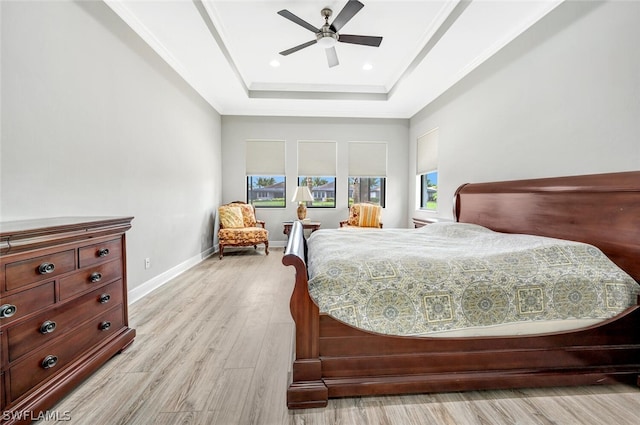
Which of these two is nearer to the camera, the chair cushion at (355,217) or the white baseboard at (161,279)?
the white baseboard at (161,279)

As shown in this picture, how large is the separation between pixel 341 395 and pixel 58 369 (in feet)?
4.83

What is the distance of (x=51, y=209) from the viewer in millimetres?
1961

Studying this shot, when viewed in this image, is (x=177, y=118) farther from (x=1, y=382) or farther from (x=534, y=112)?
(x=534, y=112)

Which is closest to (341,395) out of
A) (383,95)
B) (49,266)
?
(49,266)

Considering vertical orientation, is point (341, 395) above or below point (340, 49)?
below

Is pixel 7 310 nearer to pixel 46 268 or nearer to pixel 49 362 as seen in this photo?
pixel 46 268

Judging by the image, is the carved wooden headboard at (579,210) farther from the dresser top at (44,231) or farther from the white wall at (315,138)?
the dresser top at (44,231)

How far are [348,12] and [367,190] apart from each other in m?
3.93

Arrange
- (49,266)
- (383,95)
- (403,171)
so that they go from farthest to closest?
(403,171)
(383,95)
(49,266)

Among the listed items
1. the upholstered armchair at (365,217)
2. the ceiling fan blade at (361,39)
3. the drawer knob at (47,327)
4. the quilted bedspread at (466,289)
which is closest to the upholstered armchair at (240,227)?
the upholstered armchair at (365,217)

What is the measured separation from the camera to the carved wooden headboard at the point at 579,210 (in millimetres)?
1707

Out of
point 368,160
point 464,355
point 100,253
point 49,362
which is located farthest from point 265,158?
point 464,355

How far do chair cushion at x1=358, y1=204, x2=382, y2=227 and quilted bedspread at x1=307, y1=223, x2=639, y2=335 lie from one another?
11.7ft

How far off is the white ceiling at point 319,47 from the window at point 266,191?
1.54m
